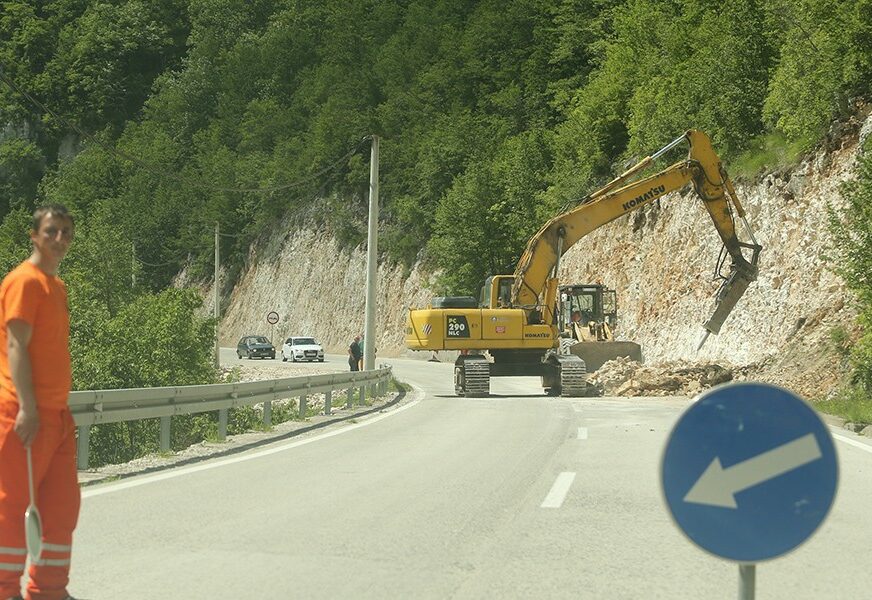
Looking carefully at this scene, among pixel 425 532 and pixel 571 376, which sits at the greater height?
pixel 571 376

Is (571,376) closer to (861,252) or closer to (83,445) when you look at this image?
(861,252)

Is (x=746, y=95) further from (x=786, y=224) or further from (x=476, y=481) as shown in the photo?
(x=476, y=481)

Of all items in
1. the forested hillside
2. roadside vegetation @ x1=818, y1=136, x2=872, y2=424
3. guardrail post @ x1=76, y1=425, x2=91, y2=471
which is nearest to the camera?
guardrail post @ x1=76, y1=425, x2=91, y2=471

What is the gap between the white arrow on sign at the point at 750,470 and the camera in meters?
4.10

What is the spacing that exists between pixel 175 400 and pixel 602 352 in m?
25.1

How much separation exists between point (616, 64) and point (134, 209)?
184 ft

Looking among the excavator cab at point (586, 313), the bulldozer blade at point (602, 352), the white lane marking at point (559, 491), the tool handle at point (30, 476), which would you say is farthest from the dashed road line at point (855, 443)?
the excavator cab at point (586, 313)

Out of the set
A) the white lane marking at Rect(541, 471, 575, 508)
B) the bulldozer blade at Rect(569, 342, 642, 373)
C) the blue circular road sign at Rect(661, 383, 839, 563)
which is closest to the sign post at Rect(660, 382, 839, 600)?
the blue circular road sign at Rect(661, 383, 839, 563)

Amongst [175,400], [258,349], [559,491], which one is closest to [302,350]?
[258,349]

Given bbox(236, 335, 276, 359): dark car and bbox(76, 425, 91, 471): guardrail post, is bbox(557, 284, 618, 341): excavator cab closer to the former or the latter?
bbox(76, 425, 91, 471): guardrail post

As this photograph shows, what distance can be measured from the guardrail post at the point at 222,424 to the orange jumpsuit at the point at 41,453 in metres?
10.5

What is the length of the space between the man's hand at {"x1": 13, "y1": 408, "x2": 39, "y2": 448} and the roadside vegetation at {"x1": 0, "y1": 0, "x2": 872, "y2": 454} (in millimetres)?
20017

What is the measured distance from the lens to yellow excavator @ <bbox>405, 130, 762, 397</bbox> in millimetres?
29562

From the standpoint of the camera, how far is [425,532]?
8.55 m
